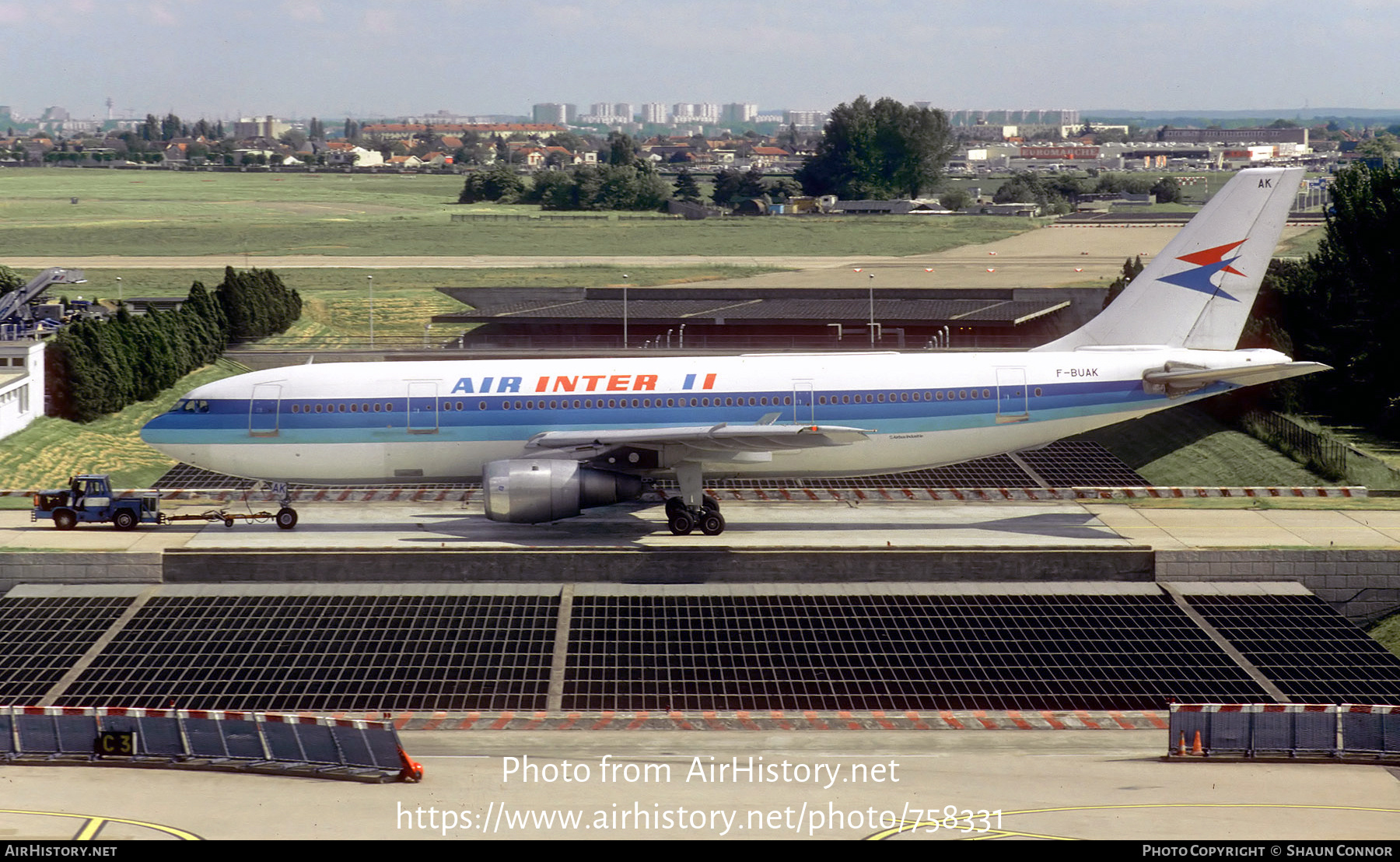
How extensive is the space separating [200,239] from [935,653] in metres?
150

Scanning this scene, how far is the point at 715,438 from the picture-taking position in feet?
129

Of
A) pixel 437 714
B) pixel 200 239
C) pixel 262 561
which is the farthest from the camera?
pixel 200 239

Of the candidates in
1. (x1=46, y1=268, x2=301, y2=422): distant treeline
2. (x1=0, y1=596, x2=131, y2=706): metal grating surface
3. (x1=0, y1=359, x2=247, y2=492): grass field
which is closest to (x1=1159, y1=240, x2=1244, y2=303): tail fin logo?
(x1=0, y1=596, x2=131, y2=706): metal grating surface

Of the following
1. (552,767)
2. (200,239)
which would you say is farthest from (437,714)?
(200,239)

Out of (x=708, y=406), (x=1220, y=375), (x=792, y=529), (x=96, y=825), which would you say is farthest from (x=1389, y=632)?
(x=96, y=825)

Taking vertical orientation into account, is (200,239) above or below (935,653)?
above

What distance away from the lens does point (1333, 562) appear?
39281 mm

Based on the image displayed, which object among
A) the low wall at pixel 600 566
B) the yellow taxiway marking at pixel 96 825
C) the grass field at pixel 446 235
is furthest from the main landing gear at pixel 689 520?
the grass field at pixel 446 235

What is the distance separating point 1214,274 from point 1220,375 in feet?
11.7

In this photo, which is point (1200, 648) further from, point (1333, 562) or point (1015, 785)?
point (1015, 785)

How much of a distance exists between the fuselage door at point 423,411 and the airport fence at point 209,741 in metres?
14.6

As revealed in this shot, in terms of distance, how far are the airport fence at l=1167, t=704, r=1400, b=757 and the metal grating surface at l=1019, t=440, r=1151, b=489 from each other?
65.2ft

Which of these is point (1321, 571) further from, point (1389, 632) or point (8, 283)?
point (8, 283)

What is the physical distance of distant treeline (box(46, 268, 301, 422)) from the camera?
64.8 m
